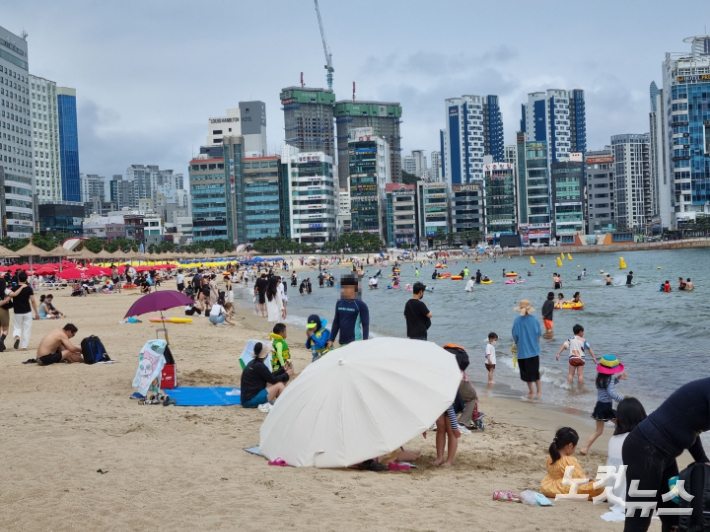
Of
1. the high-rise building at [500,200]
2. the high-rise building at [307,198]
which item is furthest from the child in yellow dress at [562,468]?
the high-rise building at [500,200]

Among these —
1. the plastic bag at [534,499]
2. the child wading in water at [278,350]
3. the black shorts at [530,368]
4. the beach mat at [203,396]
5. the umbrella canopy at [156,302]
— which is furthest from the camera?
the black shorts at [530,368]

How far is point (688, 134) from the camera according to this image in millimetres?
138625

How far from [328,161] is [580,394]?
15330 cm

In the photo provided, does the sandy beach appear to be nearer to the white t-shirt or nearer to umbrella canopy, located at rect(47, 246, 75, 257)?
the white t-shirt

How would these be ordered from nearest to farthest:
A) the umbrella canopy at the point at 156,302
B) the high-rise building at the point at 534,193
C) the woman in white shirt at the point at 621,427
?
the woman in white shirt at the point at 621,427, the umbrella canopy at the point at 156,302, the high-rise building at the point at 534,193

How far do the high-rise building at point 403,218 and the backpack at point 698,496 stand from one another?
169428 mm

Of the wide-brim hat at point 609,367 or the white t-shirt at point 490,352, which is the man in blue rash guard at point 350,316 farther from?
the white t-shirt at point 490,352

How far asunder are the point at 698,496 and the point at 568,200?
16589cm

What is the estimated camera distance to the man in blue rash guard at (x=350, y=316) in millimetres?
10305

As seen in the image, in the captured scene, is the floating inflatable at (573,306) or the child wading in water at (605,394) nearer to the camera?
the child wading in water at (605,394)

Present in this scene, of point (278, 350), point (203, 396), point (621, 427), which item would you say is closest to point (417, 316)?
point (278, 350)

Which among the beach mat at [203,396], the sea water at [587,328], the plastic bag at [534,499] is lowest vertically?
the sea water at [587,328]

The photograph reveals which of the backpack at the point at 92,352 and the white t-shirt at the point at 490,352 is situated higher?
the backpack at the point at 92,352

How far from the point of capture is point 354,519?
18.7ft
